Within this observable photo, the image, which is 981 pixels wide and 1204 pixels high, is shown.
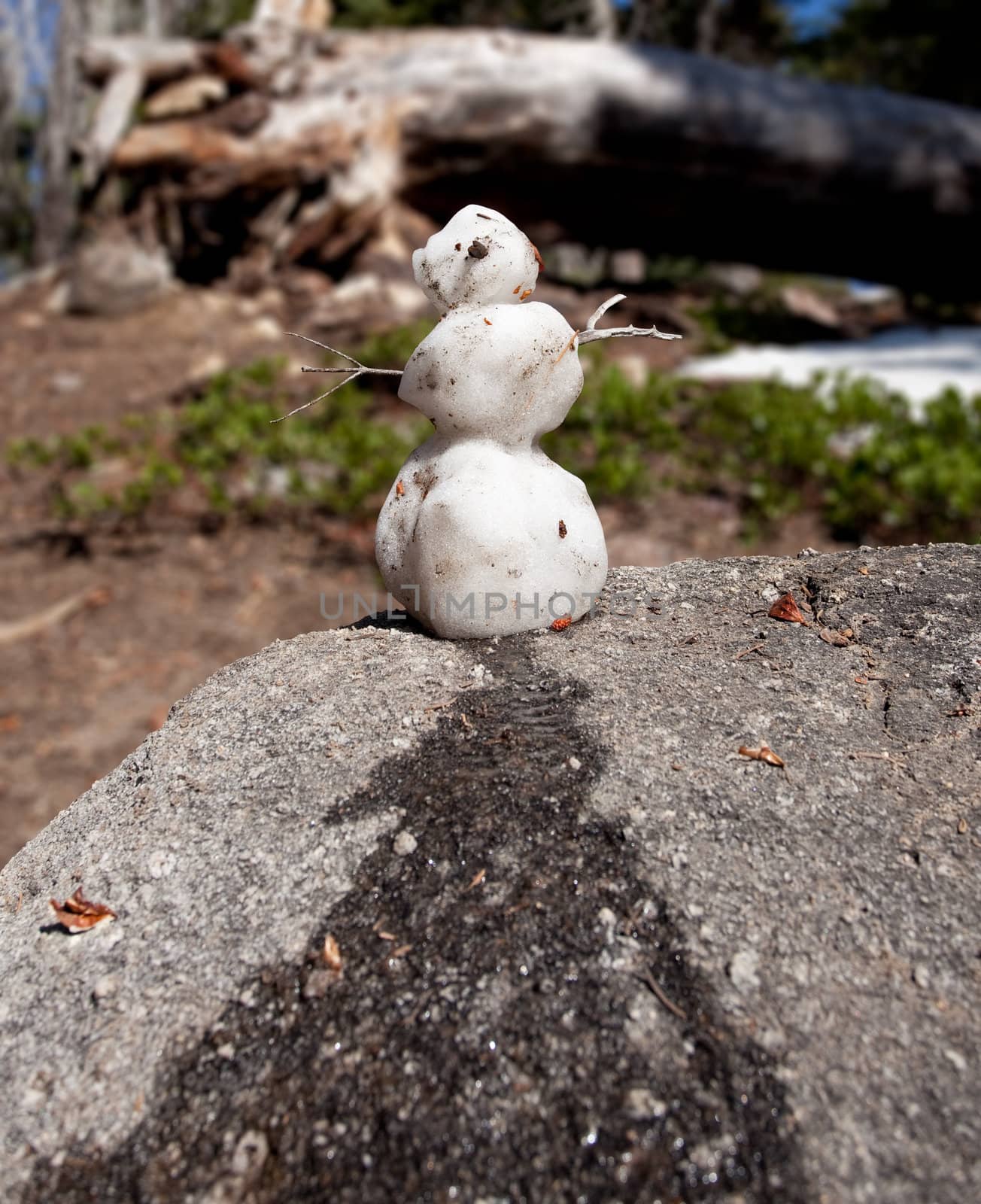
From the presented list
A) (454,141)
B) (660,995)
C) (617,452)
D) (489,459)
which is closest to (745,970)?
(660,995)

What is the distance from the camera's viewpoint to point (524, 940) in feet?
4.21

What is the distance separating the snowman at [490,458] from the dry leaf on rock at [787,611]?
34 centimetres

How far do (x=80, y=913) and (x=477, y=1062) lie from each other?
62cm

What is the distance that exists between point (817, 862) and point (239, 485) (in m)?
4.09

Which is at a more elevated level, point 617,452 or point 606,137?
point 606,137

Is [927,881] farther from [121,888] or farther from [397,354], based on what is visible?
[397,354]

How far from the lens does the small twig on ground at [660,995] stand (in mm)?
1194

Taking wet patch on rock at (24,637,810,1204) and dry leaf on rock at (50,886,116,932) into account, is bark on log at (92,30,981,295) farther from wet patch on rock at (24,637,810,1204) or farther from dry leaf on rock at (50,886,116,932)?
wet patch on rock at (24,637,810,1204)

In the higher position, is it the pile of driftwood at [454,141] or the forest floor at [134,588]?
the pile of driftwood at [454,141]

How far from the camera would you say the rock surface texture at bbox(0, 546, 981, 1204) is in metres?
1.10

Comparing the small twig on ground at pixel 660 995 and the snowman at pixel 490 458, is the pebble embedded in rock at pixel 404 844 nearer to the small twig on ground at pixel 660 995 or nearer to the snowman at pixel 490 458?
the small twig on ground at pixel 660 995

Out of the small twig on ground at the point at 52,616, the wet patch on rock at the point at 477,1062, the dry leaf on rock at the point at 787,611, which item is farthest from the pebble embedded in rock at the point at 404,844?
the small twig on ground at the point at 52,616

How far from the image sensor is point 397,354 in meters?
5.45

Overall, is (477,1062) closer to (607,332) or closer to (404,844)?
(404,844)
